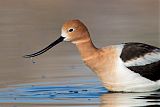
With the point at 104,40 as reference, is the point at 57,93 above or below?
below

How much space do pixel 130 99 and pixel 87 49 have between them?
154cm

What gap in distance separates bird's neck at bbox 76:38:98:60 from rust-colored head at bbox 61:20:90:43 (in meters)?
0.06

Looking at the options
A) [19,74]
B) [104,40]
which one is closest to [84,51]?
[19,74]

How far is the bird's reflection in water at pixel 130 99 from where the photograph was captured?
1220cm

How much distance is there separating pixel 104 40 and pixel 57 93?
5812mm

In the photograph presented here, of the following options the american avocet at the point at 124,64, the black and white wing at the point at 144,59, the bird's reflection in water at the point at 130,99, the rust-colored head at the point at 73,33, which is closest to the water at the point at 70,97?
the bird's reflection in water at the point at 130,99

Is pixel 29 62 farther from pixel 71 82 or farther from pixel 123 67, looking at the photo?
pixel 123 67

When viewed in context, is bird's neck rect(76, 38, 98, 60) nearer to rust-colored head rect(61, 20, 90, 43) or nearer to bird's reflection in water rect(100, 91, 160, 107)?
rust-colored head rect(61, 20, 90, 43)

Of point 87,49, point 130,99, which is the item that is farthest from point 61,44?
point 130,99

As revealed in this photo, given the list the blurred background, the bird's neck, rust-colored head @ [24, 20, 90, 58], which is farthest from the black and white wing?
the blurred background

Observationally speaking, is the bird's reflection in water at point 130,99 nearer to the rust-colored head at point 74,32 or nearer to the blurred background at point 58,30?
the rust-colored head at point 74,32

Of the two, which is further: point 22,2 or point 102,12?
point 22,2

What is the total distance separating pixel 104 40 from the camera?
1916 centimetres

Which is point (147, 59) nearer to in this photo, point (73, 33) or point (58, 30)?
point (73, 33)
